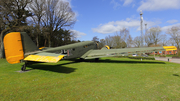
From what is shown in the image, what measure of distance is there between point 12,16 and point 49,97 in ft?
91.5

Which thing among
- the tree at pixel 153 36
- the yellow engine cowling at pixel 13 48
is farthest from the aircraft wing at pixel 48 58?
the tree at pixel 153 36

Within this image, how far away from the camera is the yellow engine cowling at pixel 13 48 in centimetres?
766

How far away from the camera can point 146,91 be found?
457cm

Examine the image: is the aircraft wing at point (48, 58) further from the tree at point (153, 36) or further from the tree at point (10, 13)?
the tree at point (153, 36)

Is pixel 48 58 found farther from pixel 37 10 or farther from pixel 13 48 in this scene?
pixel 37 10

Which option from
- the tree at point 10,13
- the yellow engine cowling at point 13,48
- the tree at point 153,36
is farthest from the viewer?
the tree at point 153,36

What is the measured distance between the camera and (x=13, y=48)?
7918mm

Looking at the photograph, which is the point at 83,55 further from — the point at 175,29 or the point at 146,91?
the point at 175,29

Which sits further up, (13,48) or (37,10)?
(37,10)

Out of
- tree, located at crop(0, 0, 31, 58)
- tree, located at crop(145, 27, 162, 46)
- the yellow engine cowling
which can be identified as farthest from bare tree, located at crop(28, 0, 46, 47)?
tree, located at crop(145, 27, 162, 46)

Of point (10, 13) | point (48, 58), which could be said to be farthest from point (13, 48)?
point (10, 13)

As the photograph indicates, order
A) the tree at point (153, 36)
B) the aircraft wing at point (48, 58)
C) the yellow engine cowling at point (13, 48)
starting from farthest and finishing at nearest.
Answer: the tree at point (153, 36) → the yellow engine cowling at point (13, 48) → the aircraft wing at point (48, 58)

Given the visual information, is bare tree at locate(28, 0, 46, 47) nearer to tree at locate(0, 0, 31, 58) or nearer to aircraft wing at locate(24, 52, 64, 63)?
tree at locate(0, 0, 31, 58)

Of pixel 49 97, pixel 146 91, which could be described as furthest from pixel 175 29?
pixel 49 97
